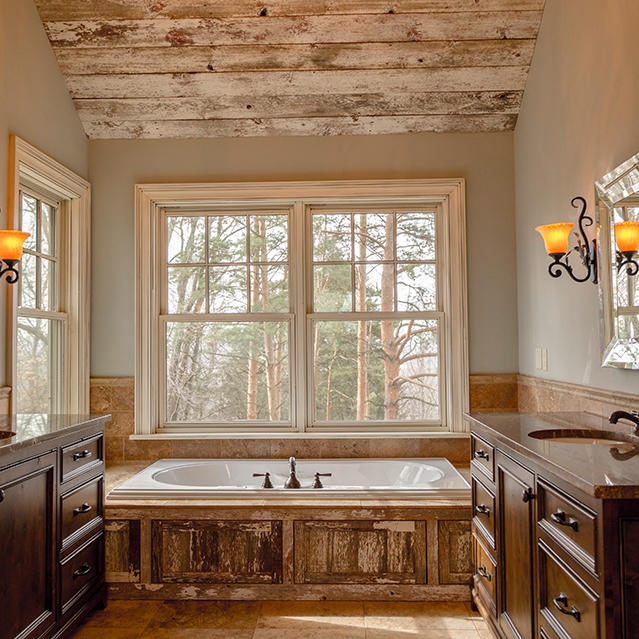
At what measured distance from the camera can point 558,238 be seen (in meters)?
2.45

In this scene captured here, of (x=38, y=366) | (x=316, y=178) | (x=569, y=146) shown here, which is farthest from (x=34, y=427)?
(x=569, y=146)

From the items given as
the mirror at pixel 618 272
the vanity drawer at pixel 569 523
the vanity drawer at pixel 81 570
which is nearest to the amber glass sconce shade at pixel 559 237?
the mirror at pixel 618 272

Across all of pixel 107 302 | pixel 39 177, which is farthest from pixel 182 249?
pixel 39 177

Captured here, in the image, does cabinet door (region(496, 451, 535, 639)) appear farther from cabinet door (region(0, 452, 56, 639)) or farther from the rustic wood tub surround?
cabinet door (region(0, 452, 56, 639))

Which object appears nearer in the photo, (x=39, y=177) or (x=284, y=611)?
(x=284, y=611)

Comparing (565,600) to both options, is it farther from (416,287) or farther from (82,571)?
(416,287)

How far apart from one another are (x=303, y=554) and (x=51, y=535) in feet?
3.70

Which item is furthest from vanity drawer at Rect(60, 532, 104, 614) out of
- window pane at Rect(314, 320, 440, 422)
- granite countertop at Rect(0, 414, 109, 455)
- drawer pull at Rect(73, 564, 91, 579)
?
window pane at Rect(314, 320, 440, 422)

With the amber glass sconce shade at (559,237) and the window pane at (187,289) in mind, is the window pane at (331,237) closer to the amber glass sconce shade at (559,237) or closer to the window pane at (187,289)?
the window pane at (187,289)

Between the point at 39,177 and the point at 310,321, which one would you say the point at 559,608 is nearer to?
the point at 310,321

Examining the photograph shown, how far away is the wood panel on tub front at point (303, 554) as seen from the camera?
2.71 metres

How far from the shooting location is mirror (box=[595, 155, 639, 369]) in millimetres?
2096

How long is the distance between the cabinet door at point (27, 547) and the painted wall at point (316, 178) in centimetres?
151

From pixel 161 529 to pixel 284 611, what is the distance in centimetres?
69
